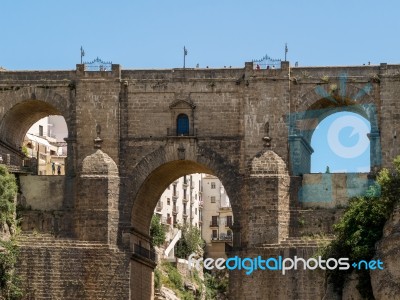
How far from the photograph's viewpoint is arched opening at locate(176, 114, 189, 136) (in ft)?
210

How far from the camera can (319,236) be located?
61.6 m

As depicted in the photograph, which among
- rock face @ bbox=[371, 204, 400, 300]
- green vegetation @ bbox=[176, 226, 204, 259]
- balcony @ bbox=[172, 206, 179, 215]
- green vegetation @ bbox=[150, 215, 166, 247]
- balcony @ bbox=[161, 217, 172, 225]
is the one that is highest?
balcony @ bbox=[172, 206, 179, 215]

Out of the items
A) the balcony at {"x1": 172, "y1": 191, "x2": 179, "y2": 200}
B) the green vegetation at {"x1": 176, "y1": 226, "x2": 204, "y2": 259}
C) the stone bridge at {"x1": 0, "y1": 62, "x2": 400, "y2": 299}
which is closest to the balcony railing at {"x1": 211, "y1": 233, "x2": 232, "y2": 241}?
the balcony at {"x1": 172, "y1": 191, "x2": 179, "y2": 200}

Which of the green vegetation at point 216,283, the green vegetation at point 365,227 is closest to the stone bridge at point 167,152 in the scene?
the green vegetation at point 365,227

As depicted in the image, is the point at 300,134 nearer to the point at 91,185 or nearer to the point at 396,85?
the point at 396,85

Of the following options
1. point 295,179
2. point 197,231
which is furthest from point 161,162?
point 197,231

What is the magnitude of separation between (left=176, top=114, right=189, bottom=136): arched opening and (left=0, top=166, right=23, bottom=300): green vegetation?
8.05 metres

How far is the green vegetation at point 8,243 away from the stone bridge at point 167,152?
1.85 feet

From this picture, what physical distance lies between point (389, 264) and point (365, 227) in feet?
10.5

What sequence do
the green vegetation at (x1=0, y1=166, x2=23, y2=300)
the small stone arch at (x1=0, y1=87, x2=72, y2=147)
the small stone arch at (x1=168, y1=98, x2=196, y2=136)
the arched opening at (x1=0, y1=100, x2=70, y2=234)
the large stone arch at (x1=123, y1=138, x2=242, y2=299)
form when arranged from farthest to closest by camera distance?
1. the small stone arch at (x1=0, y1=87, x2=72, y2=147)
2. the arched opening at (x1=0, y1=100, x2=70, y2=234)
3. the small stone arch at (x1=168, y1=98, x2=196, y2=136)
4. the large stone arch at (x1=123, y1=138, x2=242, y2=299)
5. the green vegetation at (x1=0, y1=166, x2=23, y2=300)

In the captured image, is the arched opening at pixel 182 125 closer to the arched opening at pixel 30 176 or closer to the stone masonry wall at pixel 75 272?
the arched opening at pixel 30 176

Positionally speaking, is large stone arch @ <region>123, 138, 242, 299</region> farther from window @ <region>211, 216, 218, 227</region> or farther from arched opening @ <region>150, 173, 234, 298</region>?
window @ <region>211, 216, 218, 227</region>

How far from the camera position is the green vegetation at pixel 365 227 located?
183 feet

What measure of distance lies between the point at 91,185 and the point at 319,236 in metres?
10.7
